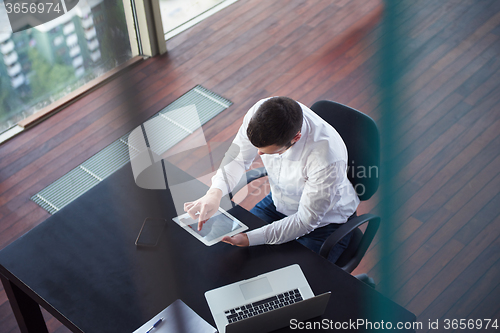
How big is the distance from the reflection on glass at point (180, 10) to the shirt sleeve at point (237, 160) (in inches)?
98.7

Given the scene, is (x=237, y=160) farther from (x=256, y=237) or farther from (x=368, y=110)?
(x=368, y=110)

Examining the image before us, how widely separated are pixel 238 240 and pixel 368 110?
2.07m

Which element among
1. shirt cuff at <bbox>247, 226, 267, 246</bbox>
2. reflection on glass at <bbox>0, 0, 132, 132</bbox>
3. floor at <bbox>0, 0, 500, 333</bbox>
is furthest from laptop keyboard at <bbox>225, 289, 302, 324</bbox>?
reflection on glass at <bbox>0, 0, 132, 132</bbox>

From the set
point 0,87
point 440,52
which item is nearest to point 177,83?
point 0,87

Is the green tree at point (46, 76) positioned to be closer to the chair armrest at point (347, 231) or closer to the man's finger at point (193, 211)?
the man's finger at point (193, 211)

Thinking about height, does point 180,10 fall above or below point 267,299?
below

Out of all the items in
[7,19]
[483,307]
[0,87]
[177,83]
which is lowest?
[483,307]

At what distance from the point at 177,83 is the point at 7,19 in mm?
1283

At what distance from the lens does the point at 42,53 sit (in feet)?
10.9

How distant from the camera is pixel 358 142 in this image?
204 cm

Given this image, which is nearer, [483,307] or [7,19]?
[483,307]

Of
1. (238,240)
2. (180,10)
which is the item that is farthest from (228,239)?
(180,10)

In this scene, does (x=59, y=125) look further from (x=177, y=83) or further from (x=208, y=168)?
(x=208, y=168)

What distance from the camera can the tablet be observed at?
5.92 feet
